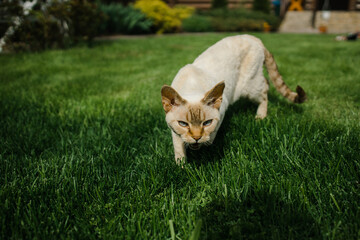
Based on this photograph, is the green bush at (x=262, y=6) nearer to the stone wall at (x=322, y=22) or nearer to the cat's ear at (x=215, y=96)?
the stone wall at (x=322, y=22)

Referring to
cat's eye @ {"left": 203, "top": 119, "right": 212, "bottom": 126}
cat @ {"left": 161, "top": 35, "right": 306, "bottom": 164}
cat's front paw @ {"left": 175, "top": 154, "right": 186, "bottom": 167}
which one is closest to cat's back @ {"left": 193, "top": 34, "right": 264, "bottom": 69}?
cat @ {"left": 161, "top": 35, "right": 306, "bottom": 164}

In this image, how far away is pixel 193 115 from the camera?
1.75 m

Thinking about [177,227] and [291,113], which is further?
[291,113]

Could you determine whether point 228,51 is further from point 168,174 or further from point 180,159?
point 168,174

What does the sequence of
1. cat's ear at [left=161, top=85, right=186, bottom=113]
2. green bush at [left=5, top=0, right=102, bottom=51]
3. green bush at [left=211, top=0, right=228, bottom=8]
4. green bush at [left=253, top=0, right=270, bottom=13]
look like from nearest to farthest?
cat's ear at [left=161, top=85, right=186, bottom=113] → green bush at [left=5, top=0, right=102, bottom=51] → green bush at [left=253, top=0, right=270, bottom=13] → green bush at [left=211, top=0, right=228, bottom=8]

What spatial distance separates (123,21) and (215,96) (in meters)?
12.7

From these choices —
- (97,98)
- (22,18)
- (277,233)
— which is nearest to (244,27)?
(22,18)

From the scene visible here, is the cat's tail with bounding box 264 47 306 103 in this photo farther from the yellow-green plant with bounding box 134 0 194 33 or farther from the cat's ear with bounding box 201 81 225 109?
the yellow-green plant with bounding box 134 0 194 33

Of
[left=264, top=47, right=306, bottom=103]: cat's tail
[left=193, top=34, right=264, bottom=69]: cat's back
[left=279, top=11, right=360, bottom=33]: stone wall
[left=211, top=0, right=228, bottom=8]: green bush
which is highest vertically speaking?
[left=211, top=0, right=228, bottom=8]: green bush

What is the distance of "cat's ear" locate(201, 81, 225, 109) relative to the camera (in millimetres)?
1746

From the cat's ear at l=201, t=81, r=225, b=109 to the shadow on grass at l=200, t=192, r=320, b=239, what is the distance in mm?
674

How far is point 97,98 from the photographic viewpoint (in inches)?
148

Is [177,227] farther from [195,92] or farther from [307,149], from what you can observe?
[307,149]

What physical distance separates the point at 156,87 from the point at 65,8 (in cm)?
490
